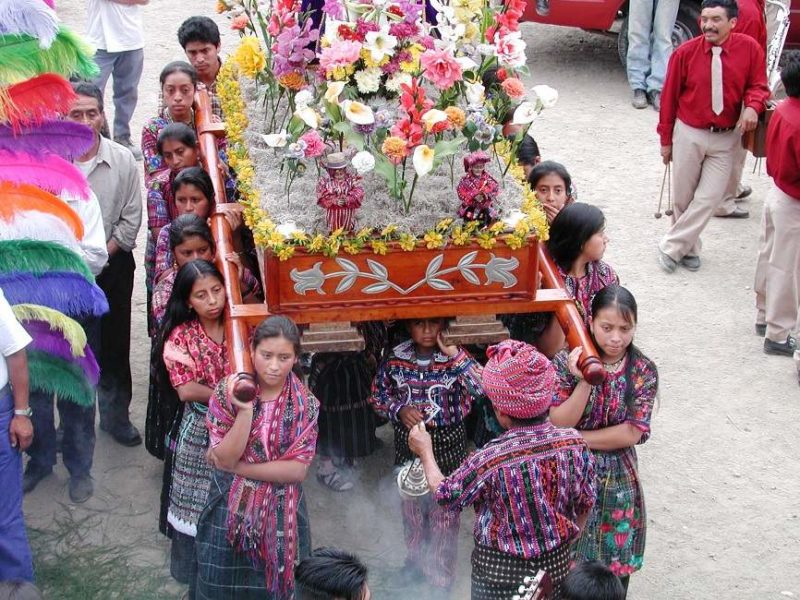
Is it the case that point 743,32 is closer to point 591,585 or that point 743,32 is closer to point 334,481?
point 334,481

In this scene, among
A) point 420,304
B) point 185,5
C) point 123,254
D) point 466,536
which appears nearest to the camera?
point 420,304

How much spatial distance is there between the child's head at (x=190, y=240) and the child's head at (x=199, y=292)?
1.25 ft

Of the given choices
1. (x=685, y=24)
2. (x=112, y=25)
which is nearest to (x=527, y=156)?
(x=112, y=25)

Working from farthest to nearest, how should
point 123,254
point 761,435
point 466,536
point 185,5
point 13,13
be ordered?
point 185,5 < point 761,435 < point 123,254 < point 466,536 < point 13,13

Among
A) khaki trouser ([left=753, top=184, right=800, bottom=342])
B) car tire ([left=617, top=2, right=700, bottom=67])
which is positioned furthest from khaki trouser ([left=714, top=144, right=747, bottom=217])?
car tire ([left=617, top=2, right=700, bottom=67])

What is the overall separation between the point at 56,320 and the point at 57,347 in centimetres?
17

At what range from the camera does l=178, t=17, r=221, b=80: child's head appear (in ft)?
19.9

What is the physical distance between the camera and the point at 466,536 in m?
4.54

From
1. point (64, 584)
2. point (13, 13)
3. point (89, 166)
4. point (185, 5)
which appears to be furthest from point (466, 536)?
point (185, 5)

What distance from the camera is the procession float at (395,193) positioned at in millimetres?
3789

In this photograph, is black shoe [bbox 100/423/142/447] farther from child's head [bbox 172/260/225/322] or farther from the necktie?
the necktie

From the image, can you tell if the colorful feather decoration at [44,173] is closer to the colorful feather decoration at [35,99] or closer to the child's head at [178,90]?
the colorful feather decoration at [35,99]

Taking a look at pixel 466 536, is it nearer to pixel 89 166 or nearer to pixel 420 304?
pixel 420 304

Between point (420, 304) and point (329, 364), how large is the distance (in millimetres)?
863
